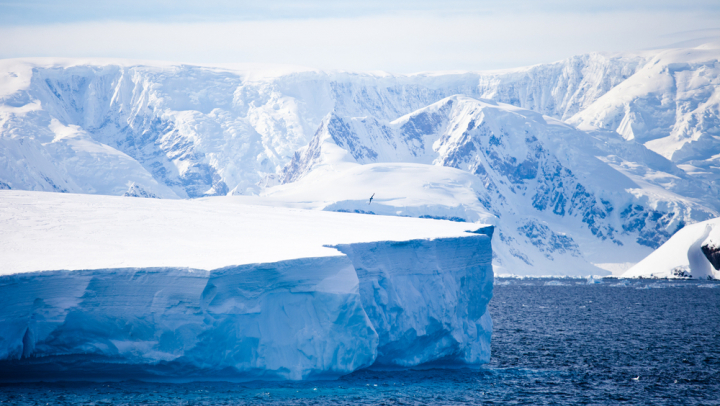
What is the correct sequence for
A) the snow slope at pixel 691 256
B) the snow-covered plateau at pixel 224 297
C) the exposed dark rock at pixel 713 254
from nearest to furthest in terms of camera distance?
the snow-covered plateau at pixel 224 297, the exposed dark rock at pixel 713 254, the snow slope at pixel 691 256

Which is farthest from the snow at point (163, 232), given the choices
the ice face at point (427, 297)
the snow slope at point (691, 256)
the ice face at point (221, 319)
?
the snow slope at point (691, 256)

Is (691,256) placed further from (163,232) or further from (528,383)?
(163,232)

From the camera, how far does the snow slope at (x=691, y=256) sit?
116m

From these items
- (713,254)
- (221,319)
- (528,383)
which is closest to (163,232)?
(221,319)

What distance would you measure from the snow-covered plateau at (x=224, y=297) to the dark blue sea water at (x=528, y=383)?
82 cm

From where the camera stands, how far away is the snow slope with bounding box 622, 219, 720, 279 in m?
116

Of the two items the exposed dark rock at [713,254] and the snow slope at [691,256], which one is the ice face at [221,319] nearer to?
the exposed dark rock at [713,254]

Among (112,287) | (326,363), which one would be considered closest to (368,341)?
(326,363)

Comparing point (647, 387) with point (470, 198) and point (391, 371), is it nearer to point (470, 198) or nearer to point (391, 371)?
point (391, 371)

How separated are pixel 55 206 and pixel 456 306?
17566 millimetres

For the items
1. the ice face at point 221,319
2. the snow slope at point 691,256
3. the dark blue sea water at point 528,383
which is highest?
the ice face at point 221,319

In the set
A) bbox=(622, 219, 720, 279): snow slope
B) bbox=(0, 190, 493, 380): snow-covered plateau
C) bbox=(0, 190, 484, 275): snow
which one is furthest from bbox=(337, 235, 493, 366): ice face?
bbox=(622, 219, 720, 279): snow slope

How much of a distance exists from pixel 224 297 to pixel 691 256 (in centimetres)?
11188

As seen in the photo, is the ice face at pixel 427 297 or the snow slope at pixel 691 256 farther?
the snow slope at pixel 691 256
